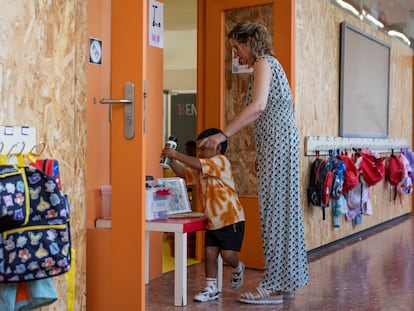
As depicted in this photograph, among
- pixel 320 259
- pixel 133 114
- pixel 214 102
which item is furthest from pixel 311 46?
pixel 133 114

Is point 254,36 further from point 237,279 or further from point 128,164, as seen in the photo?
point 237,279

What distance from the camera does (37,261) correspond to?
2.08m

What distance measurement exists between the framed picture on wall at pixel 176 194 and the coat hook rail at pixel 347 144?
1536mm

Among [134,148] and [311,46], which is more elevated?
[311,46]

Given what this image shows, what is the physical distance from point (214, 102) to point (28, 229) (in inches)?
105

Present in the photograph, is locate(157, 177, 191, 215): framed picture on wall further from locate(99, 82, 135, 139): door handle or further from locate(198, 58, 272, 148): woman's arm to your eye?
locate(99, 82, 135, 139): door handle

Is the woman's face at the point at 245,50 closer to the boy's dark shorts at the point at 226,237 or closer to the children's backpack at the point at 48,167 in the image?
the boy's dark shorts at the point at 226,237

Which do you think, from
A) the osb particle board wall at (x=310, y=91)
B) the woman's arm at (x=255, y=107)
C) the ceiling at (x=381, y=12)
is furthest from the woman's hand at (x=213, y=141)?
the ceiling at (x=381, y=12)

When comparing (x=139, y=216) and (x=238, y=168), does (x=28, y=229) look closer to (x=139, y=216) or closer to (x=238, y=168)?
(x=139, y=216)

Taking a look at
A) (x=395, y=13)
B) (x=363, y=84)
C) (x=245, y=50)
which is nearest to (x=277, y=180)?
(x=245, y=50)

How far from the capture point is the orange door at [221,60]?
4.21 meters

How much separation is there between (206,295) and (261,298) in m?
0.31

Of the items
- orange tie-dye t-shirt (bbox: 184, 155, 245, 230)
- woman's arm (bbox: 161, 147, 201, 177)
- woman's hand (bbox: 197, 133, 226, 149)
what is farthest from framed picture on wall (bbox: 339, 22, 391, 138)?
woman's hand (bbox: 197, 133, 226, 149)

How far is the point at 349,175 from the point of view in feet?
18.1
